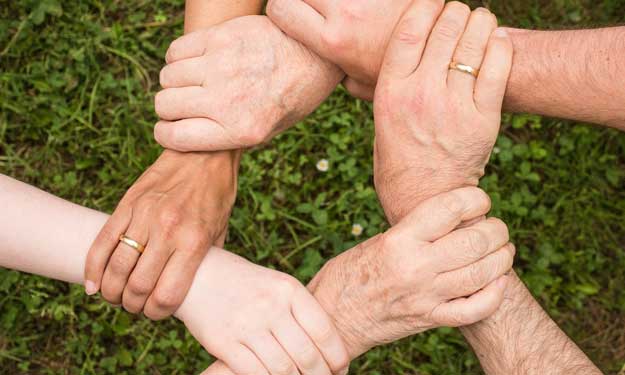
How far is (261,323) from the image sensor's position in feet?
7.32

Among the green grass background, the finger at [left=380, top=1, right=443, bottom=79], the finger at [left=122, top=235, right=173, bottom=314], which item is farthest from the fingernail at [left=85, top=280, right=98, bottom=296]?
the finger at [left=380, top=1, right=443, bottom=79]

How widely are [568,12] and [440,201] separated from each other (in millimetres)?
1984

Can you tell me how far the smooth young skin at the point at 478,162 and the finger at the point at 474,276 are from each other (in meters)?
0.15

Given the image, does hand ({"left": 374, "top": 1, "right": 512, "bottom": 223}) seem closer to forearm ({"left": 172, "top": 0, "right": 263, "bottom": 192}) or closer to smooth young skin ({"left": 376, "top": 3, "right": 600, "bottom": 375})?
smooth young skin ({"left": 376, "top": 3, "right": 600, "bottom": 375})

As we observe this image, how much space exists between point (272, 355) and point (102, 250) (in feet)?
2.18

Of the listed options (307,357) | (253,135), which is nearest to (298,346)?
(307,357)

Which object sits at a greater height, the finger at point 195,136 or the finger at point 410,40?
the finger at point 410,40

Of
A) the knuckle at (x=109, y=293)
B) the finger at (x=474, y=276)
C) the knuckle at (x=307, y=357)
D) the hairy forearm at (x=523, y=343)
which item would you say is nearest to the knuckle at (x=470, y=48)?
the finger at (x=474, y=276)

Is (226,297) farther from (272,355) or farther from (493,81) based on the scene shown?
(493,81)

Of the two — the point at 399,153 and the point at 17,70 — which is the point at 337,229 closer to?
the point at 399,153

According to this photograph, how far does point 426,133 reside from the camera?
2.29 metres

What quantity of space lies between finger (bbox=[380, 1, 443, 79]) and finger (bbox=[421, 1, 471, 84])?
0.03m

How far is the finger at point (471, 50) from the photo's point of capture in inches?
87.9

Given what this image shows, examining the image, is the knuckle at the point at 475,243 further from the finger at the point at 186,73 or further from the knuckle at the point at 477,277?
the finger at the point at 186,73
